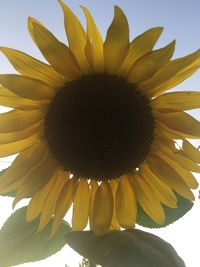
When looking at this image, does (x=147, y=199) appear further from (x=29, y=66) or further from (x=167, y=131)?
(x=29, y=66)

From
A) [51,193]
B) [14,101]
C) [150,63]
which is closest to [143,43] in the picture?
[150,63]

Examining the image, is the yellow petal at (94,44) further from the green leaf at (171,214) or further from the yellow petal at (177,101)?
the green leaf at (171,214)

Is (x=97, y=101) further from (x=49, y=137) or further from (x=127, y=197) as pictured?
(x=127, y=197)

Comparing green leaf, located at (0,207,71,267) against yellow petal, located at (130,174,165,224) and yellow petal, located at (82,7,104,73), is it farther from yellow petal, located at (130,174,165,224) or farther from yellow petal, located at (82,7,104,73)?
yellow petal, located at (82,7,104,73)

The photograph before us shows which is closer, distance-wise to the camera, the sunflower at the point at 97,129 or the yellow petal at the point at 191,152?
the sunflower at the point at 97,129

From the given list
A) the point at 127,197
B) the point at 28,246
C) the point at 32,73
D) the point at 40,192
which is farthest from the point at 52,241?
the point at 32,73

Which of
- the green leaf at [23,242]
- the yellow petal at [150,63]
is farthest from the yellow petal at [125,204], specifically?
the yellow petal at [150,63]
